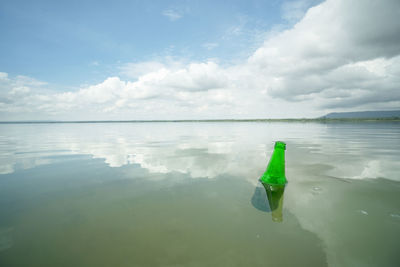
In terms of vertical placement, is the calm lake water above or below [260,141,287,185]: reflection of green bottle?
below

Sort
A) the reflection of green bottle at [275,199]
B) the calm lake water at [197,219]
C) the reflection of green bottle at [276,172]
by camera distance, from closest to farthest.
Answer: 1. the calm lake water at [197,219]
2. the reflection of green bottle at [275,199]
3. the reflection of green bottle at [276,172]

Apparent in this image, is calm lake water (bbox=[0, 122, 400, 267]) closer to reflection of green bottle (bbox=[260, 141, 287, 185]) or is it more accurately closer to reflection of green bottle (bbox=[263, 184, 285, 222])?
reflection of green bottle (bbox=[263, 184, 285, 222])

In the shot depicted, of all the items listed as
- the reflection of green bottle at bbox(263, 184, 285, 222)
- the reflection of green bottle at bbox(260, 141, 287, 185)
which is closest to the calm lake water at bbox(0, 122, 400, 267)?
the reflection of green bottle at bbox(263, 184, 285, 222)

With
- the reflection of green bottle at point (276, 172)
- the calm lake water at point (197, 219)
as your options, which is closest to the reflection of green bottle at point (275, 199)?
the calm lake water at point (197, 219)

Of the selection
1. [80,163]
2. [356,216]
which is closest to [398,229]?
[356,216]

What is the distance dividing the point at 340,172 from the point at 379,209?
177 inches

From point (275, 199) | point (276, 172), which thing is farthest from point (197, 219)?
point (276, 172)

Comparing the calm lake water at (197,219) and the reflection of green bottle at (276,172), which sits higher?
the reflection of green bottle at (276,172)

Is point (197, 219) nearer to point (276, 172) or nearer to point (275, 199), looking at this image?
point (275, 199)

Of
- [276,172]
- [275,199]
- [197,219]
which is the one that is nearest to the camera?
[197,219]

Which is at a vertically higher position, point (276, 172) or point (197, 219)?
point (276, 172)

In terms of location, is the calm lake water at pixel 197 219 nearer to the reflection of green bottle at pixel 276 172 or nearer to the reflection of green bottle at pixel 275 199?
the reflection of green bottle at pixel 275 199

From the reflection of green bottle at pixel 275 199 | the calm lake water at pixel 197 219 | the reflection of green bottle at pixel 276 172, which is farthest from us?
the reflection of green bottle at pixel 276 172

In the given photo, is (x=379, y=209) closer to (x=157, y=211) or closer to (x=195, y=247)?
(x=195, y=247)
